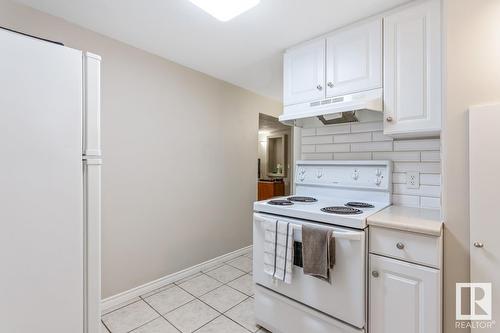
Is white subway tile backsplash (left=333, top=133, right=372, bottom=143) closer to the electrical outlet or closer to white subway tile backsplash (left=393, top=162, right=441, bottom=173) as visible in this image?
white subway tile backsplash (left=393, top=162, right=441, bottom=173)

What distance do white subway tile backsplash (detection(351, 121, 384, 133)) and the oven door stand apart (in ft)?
3.29

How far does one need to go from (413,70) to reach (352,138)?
2.29ft

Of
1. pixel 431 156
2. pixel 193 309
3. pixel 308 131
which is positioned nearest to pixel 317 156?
pixel 308 131

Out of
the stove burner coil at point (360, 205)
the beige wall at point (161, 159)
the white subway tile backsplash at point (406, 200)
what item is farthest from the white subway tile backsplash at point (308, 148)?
the beige wall at point (161, 159)

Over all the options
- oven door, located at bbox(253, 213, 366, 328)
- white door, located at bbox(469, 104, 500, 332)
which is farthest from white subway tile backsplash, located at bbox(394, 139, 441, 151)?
oven door, located at bbox(253, 213, 366, 328)

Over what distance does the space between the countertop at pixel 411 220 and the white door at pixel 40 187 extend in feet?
5.05

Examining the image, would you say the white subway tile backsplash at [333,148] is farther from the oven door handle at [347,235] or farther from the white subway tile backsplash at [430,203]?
the oven door handle at [347,235]

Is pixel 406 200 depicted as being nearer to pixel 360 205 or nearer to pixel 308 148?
pixel 360 205

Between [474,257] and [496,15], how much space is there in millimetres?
1244

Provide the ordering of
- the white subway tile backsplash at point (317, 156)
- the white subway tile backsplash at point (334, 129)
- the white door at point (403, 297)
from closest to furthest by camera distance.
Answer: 1. the white door at point (403, 297)
2. the white subway tile backsplash at point (334, 129)
3. the white subway tile backsplash at point (317, 156)

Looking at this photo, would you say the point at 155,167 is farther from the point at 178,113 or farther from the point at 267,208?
the point at 267,208

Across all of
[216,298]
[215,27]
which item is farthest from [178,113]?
[216,298]

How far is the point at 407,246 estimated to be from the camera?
49.8 inches

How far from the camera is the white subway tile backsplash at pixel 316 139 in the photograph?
7.38 ft
